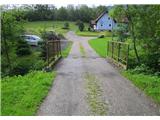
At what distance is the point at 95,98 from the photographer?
8.78 metres

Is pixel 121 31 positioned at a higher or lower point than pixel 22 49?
higher

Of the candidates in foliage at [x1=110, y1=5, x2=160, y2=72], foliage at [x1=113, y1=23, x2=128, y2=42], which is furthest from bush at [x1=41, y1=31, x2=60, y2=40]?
foliage at [x1=110, y1=5, x2=160, y2=72]

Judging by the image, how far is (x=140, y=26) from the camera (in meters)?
17.7

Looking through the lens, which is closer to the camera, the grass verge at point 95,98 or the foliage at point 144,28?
the grass verge at point 95,98

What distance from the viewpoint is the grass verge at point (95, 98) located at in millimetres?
7504

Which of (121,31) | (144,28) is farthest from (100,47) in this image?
(144,28)

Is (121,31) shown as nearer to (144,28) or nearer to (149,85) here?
(144,28)

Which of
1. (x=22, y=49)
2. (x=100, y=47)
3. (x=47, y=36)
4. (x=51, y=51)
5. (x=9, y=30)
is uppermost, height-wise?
(x=9, y=30)

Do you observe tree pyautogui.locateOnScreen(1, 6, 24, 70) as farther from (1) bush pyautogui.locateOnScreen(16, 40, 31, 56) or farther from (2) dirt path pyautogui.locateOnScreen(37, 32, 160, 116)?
(2) dirt path pyautogui.locateOnScreen(37, 32, 160, 116)

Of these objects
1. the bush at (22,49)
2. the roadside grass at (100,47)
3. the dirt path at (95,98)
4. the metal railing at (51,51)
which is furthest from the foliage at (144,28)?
the bush at (22,49)

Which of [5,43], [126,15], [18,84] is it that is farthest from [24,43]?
[18,84]

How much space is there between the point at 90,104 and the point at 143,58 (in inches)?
437

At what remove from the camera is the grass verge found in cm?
750

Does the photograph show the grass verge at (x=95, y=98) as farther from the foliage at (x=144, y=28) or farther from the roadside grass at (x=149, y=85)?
the foliage at (x=144, y=28)
